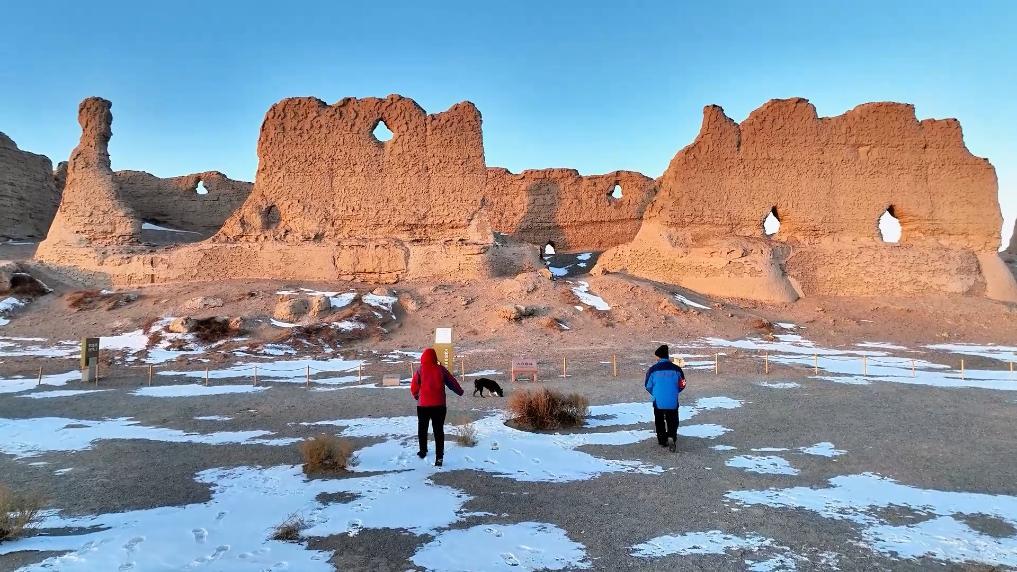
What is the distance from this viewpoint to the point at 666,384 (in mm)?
6875

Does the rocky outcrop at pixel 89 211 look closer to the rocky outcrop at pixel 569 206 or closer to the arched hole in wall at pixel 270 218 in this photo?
the arched hole in wall at pixel 270 218

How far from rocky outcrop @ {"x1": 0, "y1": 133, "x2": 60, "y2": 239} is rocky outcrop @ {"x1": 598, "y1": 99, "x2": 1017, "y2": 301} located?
1266 inches

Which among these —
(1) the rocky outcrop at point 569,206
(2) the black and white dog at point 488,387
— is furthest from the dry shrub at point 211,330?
(1) the rocky outcrop at point 569,206

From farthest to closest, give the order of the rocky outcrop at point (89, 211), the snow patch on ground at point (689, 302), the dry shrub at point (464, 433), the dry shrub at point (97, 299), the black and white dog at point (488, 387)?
the rocky outcrop at point (89, 211)
the snow patch on ground at point (689, 302)
the dry shrub at point (97, 299)
the black and white dog at point (488, 387)
the dry shrub at point (464, 433)

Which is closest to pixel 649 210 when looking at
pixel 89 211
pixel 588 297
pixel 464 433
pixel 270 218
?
pixel 588 297

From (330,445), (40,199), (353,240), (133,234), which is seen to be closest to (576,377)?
(330,445)

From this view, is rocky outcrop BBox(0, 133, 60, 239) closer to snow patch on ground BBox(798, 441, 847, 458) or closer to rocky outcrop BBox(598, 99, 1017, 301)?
rocky outcrop BBox(598, 99, 1017, 301)

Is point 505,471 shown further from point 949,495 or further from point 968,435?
point 968,435

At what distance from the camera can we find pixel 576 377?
44.7 feet

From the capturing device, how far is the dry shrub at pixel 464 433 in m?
7.04

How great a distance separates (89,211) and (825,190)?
107 feet

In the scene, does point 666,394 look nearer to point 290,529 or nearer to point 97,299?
point 290,529

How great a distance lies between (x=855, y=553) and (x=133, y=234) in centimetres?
2821

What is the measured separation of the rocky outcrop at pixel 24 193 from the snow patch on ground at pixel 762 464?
3842cm
